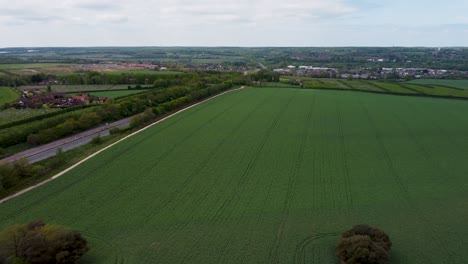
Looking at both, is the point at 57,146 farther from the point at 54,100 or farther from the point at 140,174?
the point at 54,100

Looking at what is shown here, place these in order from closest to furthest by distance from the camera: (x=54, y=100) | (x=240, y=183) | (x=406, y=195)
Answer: (x=406, y=195) → (x=240, y=183) → (x=54, y=100)

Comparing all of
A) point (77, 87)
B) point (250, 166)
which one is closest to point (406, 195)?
point (250, 166)

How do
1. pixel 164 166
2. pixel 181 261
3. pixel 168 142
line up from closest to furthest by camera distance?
1. pixel 181 261
2. pixel 164 166
3. pixel 168 142

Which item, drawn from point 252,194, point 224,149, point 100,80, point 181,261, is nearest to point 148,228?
point 181,261

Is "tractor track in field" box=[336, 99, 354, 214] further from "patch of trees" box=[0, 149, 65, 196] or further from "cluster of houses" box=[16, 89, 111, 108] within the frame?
"cluster of houses" box=[16, 89, 111, 108]

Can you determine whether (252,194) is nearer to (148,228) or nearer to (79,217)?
(148,228)

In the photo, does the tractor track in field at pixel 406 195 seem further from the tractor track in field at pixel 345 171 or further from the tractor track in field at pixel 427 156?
the tractor track in field at pixel 345 171

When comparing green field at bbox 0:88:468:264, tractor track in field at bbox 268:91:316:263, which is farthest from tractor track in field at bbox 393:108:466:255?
tractor track in field at bbox 268:91:316:263
